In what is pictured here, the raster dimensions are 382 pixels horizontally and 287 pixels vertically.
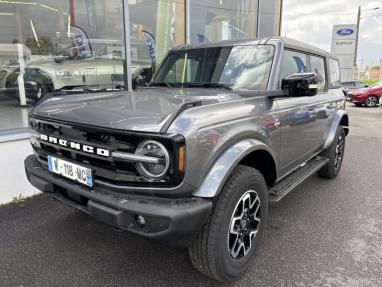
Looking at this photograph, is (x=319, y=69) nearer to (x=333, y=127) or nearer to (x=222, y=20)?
(x=333, y=127)

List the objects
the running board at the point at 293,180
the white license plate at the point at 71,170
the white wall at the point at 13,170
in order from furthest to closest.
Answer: the white wall at the point at 13,170
the running board at the point at 293,180
the white license plate at the point at 71,170

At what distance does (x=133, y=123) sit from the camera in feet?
6.50

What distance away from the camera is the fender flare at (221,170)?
202 cm

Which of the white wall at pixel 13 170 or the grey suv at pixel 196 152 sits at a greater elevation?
the grey suv at pixel 196 152

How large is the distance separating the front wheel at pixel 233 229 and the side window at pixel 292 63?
1.24 m

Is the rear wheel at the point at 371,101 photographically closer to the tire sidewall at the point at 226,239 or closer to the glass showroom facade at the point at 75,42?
the glass showroom facade at the point at 75,42

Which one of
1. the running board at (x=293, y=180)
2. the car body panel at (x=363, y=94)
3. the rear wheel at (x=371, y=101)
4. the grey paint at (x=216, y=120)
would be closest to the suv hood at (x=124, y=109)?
the grey paint at (x=216, y=120)

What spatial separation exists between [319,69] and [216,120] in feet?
8.82

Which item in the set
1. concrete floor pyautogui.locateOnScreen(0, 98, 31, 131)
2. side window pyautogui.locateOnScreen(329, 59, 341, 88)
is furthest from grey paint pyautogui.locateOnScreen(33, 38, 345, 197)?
concrete floor pyautogui.locateOnScreen(0, 98, 31, 131)

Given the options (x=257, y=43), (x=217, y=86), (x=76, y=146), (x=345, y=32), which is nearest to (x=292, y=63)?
(x=257, y=43)

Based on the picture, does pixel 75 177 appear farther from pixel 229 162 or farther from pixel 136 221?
pixel 229 162

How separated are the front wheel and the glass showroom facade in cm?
278

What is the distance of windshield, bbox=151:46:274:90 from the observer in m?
3.03

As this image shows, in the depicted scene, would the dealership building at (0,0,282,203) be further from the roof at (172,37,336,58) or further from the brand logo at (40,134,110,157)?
the brand logo at (40,134,110,157)
